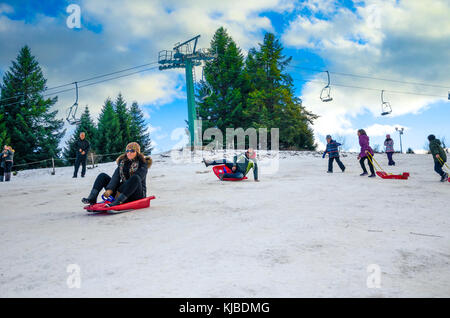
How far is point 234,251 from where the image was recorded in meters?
3.16

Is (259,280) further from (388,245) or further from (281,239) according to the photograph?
(388,245)

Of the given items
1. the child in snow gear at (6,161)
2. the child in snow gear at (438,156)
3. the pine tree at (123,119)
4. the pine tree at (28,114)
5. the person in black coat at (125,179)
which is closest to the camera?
the person in black coat at (125,179)

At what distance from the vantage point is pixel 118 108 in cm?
4784

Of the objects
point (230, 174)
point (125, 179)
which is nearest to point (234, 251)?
point (125, 179)

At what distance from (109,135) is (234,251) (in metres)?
41.2

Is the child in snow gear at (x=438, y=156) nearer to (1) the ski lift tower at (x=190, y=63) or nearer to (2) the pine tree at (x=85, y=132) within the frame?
(1) the ski lift tower at (x=190, y=63)

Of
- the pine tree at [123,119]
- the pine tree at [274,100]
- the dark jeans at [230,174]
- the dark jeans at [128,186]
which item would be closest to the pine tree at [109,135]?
the pine tree at [123,119]

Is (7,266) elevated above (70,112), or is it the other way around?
(70,112)

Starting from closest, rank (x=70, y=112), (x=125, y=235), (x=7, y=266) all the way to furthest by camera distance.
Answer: (x=7, y=266) < (x=125, y=235) < (x=70, y=112)

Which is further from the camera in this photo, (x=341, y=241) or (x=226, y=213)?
(x=226, y=213)

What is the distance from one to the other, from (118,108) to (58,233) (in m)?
46.8

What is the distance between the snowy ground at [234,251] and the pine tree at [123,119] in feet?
130

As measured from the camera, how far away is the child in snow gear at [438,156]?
10.3m
